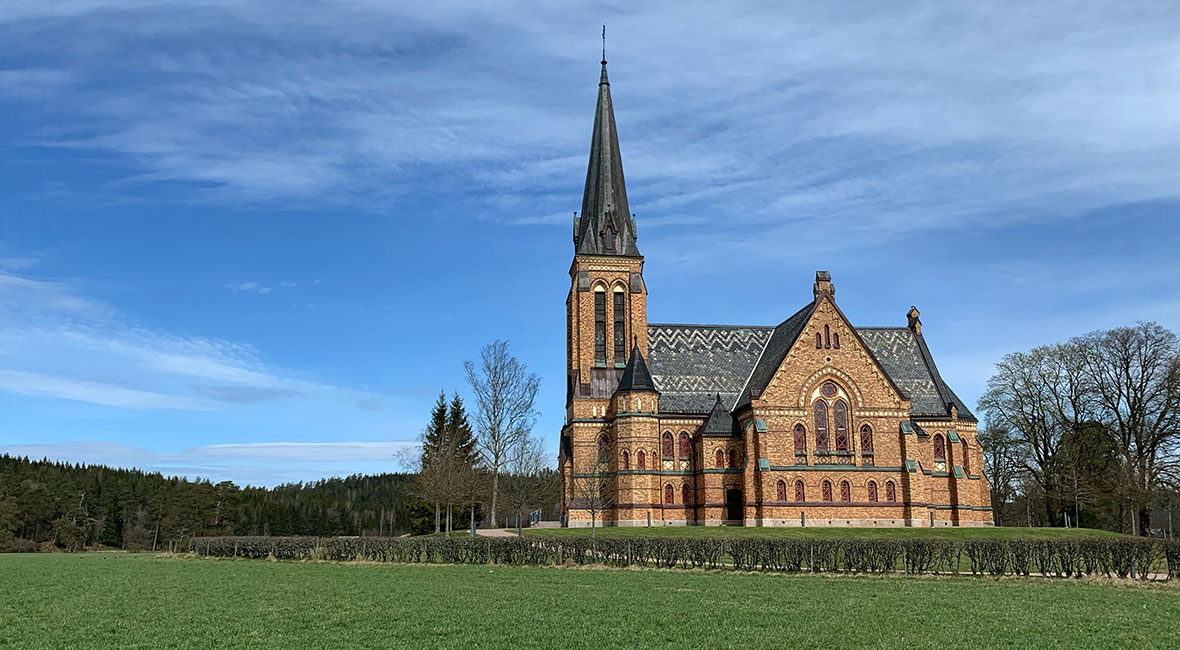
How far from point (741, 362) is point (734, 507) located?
10588mm

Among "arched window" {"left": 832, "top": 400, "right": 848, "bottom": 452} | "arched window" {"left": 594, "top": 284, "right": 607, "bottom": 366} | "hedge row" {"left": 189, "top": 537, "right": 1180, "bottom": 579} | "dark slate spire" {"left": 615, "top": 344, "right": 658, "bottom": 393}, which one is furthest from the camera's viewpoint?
"arched window" {"left": 594, "top": 284, "right": 607, "bottom": 366}

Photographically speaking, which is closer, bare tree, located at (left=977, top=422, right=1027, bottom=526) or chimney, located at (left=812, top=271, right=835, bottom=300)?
chimney, located at (left=812, top=271, right=835, bottom=300)

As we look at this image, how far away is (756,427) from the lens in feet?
179

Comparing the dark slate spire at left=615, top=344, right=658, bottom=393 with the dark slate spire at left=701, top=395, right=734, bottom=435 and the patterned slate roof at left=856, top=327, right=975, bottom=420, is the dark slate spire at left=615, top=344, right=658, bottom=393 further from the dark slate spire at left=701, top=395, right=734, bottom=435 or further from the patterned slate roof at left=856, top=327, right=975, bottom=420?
the patterned slate roof at left=856, top=327, right=975, bottom=420

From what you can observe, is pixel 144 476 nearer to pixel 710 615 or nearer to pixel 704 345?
pixel 704 345

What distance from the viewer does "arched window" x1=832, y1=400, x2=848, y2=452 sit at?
55469 millimetres

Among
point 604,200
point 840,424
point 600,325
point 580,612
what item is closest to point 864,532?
point 840,424

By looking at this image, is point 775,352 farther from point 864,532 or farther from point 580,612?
point 580,612

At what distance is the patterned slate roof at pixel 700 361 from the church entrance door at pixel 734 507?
5518 mm

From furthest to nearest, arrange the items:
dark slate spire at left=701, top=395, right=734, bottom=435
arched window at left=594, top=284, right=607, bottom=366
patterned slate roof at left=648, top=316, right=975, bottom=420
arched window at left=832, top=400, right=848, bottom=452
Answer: arched window at left=594, top=284, right=607, bottom=366
patterned slate roof at left=648, top=316, right=975, bottom=420
dark slate spire at left=701, top=395, right=734, bottom=435
arched window at left=832, top=400, right=848, bottom=452

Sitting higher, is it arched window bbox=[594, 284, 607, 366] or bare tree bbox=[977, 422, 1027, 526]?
arched window bbox=[594, 284, 607, 366]

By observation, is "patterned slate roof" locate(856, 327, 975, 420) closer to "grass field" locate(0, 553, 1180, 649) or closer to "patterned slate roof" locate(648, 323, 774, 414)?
"patterned slate roof" locate(648, 323, 774, 414)

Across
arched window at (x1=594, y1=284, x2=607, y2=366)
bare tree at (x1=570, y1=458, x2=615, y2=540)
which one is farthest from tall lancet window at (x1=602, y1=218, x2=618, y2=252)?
bare tree at (x1=570, y1=458, x2=615, y2=540)

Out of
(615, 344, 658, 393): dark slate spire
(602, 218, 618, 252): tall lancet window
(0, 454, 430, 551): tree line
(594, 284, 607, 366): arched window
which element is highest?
(602, 218, 618, 252): tall lancet window
